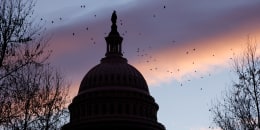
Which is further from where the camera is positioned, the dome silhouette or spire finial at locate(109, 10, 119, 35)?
spire finial at locate(109, 10, 119, 35)

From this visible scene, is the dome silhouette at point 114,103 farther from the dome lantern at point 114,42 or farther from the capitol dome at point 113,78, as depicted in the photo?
the dome lantern at point 114,42

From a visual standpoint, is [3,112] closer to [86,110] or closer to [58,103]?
[58,103]

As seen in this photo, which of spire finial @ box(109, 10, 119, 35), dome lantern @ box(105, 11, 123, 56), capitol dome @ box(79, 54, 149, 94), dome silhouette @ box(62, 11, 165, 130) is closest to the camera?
dome silhouette @ box(62, 11, 165, 130)

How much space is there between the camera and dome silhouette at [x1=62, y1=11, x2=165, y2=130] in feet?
343

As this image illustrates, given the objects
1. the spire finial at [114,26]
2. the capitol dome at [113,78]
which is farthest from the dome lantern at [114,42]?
the capitol dome at [113,78]

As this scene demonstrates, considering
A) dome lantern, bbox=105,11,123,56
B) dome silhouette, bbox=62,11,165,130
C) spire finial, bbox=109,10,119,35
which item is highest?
spire finial, bbox=109,10,119,35

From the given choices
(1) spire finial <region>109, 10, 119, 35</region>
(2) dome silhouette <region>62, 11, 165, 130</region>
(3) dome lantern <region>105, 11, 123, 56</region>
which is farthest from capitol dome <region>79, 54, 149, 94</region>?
(1) spire finial <region>109, 10, 119, 35</region>

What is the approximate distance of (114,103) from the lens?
107 metres

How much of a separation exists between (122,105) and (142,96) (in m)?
4.75

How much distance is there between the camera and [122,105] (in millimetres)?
107062

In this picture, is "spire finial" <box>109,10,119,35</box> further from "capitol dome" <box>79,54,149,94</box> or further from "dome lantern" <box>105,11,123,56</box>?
"capitol dome" <box>79,54,149,94</box>

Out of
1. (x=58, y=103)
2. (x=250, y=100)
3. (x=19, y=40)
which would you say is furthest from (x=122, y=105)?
(x=19, y=40)

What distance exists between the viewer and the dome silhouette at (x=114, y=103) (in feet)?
343

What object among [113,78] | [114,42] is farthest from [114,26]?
[113,78]
